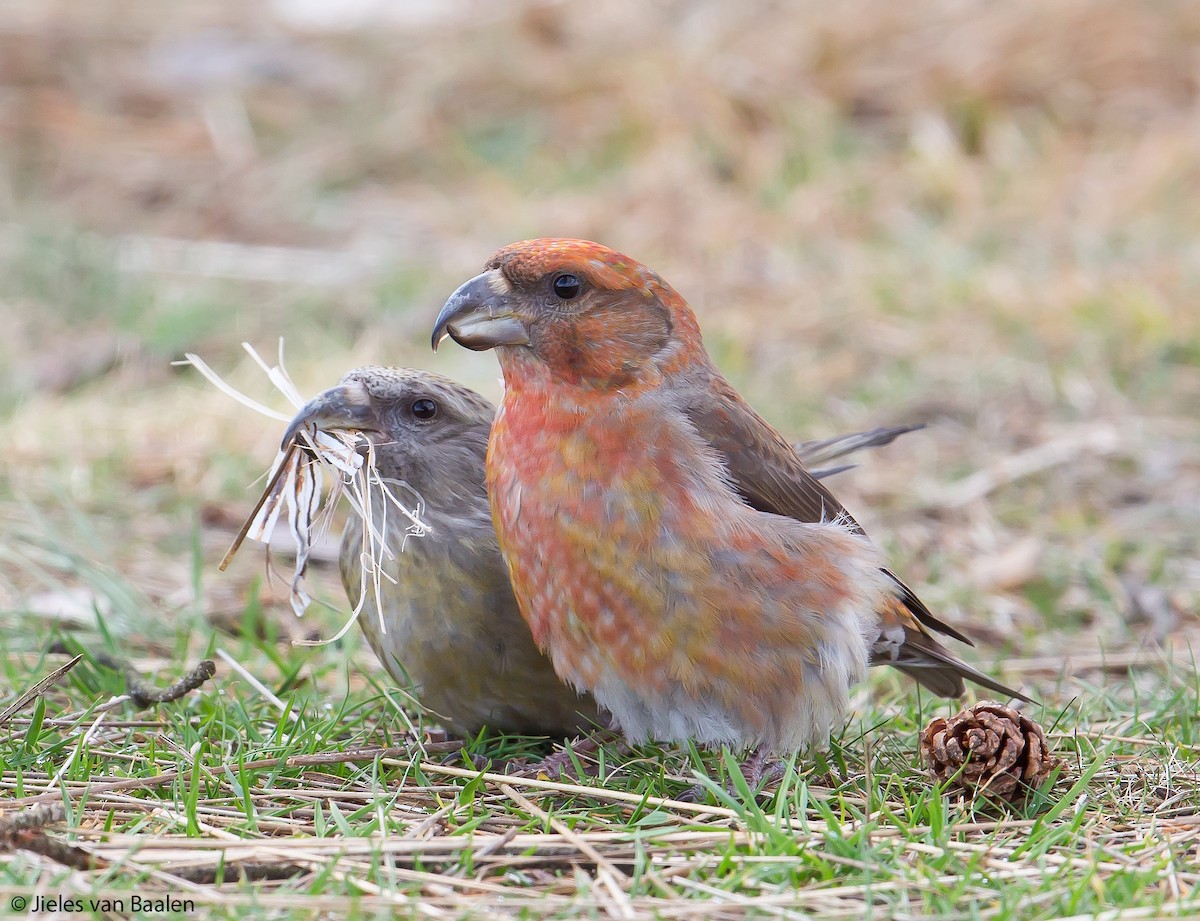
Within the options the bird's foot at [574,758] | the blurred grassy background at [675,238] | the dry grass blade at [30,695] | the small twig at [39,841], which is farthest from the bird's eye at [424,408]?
the small twig at [39,841]

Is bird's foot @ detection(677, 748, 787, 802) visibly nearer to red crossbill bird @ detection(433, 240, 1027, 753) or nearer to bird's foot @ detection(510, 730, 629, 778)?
red crossbill bird @ detection(433, 240, 1027, 753)

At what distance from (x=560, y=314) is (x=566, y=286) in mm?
65

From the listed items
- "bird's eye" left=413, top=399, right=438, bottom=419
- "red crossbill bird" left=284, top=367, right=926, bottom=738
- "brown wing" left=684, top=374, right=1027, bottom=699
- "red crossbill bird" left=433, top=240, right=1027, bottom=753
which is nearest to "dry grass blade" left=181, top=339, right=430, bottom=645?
"red crossbill bird" left=284, top=367, right=926, bottom=738

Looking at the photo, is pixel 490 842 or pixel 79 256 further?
pixel 79 256

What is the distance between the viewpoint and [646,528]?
10.7ft

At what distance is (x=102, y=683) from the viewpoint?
12.7 ft

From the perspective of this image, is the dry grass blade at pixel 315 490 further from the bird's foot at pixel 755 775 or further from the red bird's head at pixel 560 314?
the bird's foot at pixel 755 775

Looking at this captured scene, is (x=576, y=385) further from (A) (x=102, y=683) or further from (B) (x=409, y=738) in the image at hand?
(A) (x=102, y=683)

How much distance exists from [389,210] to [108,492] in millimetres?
4792

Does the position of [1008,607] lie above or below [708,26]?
below

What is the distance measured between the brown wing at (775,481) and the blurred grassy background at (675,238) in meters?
1.16

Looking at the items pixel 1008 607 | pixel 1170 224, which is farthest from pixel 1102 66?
pixel 1008 607

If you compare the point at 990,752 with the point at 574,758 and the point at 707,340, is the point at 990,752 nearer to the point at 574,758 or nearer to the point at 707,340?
the point at 574,758

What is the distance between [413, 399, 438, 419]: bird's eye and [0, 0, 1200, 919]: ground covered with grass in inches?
28.6
